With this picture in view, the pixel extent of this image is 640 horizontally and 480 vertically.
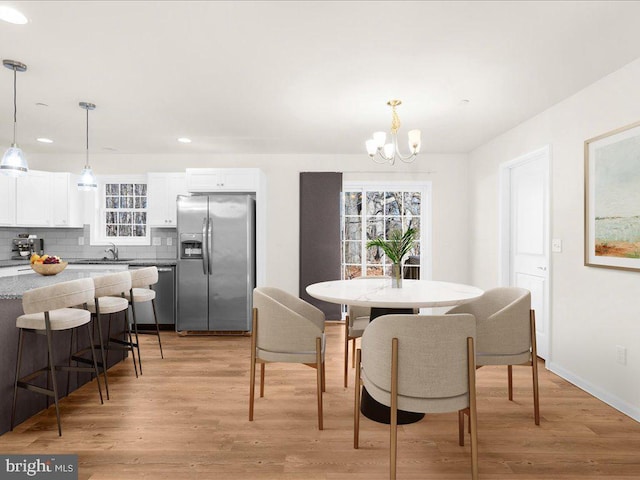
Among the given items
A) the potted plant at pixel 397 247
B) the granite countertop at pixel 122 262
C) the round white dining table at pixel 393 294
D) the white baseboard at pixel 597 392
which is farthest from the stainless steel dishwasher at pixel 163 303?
the white baseboard at pixel 597 392

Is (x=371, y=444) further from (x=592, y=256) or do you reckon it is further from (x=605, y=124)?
(x=605, y=124)

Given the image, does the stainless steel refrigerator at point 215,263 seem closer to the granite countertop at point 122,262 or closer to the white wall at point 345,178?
the granite countertop at point 122,262

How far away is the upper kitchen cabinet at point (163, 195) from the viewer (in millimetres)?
5223

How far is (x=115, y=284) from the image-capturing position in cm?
308

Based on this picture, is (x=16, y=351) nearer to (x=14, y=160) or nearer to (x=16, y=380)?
(x=16, y=380)

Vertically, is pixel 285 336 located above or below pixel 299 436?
above

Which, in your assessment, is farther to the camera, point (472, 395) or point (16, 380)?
point (16, 380)

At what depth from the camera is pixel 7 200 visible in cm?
493

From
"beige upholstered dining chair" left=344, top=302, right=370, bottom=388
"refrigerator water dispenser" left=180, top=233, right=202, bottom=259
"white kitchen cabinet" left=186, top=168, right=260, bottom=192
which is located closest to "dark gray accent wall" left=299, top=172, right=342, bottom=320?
"white kitchen cabinet" left=186, top=168, right=260, bottom=192

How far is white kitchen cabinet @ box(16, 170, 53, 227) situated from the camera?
503cm

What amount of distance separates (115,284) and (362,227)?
3.43 meters

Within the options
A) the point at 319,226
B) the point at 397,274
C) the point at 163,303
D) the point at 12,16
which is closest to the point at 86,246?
the point at 163,303

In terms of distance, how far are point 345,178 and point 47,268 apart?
144 inches

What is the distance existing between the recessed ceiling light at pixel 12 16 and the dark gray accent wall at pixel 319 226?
11.8 ft
